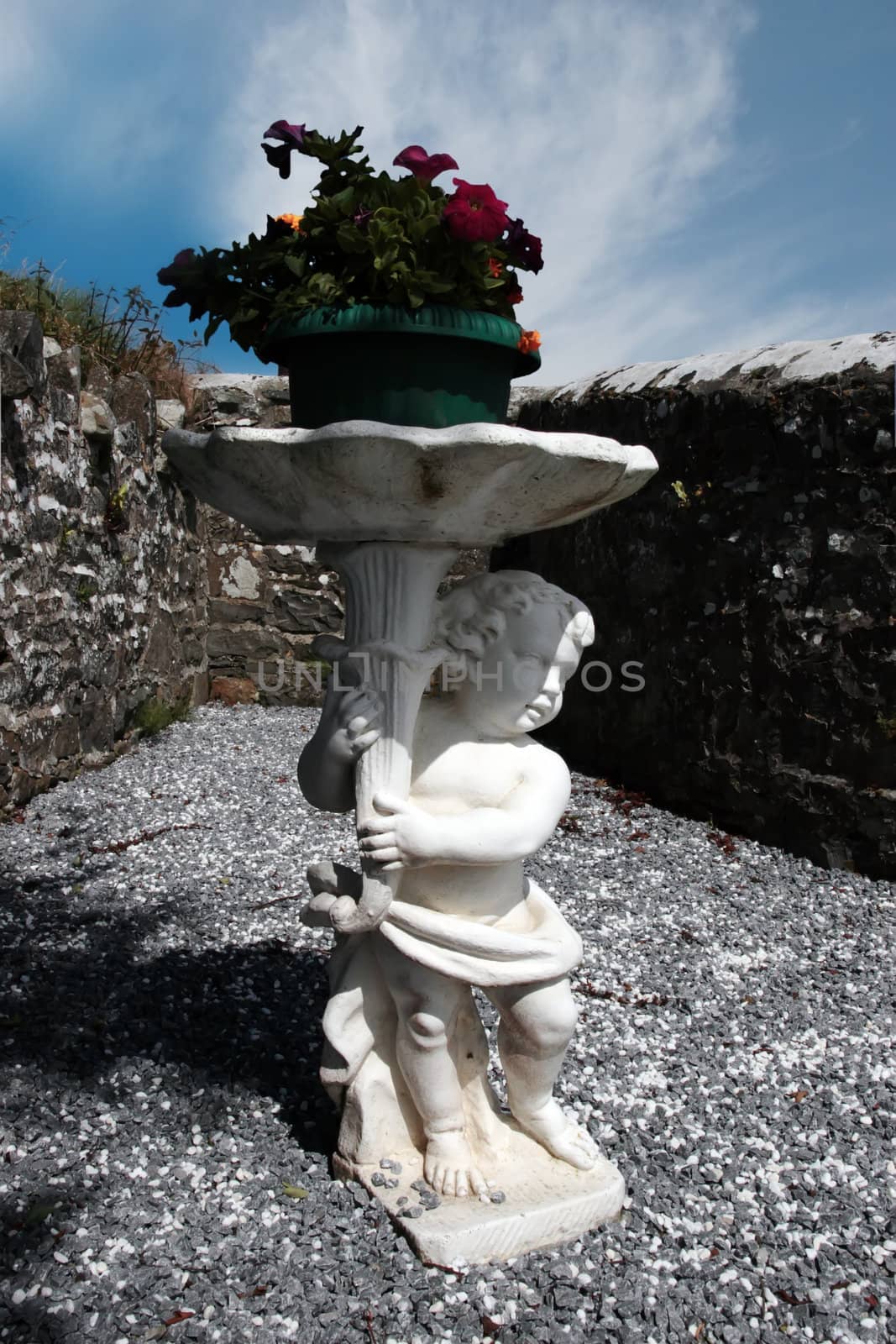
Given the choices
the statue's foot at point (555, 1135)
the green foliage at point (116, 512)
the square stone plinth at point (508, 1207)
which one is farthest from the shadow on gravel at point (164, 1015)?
the green foliage at point (116, 512)

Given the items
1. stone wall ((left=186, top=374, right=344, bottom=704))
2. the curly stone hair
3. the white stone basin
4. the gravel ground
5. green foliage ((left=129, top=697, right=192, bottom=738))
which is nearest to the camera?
the white stone basin

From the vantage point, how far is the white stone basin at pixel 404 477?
191 centimetres

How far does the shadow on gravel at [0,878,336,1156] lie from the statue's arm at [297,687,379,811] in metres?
0.91

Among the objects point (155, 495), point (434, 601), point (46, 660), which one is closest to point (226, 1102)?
point (434, 601)

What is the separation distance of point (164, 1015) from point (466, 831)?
1.46 metres

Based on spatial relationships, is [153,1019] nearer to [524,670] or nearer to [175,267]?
[524,670]

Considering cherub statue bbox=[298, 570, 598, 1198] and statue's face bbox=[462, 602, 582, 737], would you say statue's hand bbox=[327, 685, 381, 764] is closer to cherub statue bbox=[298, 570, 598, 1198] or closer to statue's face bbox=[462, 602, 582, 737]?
cherub statue bbox=[298, 570, 598, 1198]

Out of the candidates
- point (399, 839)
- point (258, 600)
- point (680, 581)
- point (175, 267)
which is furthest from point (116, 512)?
point (399, 839)

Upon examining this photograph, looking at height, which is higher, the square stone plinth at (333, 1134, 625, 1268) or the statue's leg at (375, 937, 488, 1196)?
the statue's leg at (375, 937, 488, 1196)

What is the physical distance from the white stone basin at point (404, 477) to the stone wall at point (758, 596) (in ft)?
9.34

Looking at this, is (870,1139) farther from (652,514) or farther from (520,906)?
(652,514)

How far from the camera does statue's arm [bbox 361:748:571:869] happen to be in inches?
83.5

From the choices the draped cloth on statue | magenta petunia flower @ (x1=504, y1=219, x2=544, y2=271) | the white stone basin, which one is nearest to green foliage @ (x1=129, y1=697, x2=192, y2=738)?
the draped cloth on statue

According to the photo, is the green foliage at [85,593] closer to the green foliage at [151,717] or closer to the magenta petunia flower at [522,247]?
the green foliage at [151,717]
